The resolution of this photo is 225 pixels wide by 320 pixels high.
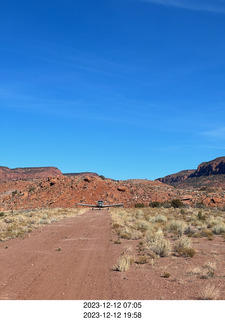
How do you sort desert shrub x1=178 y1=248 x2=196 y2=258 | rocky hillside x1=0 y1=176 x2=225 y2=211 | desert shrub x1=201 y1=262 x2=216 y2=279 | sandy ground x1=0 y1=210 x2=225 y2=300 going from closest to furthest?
sandy ground x1=0 y1=210 x2=225 y2=300 < desert shrub x1=201 y1=262 x2=216 y2=279 < desert shrub x1=178 y1=248 x2=196 y2=258 < rocky hillside x1=0 y1=176 x2=225 y2=211

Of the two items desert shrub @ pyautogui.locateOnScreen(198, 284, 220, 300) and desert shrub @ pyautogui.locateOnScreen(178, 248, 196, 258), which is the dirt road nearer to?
desert shrub @ pyautogui.locateOnScreen(198, 284, 220, 300)

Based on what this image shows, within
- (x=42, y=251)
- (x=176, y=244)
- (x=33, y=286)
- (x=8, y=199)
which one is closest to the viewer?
(x=33, y=286)

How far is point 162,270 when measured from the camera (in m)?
10.3

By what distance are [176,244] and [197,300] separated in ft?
28.3

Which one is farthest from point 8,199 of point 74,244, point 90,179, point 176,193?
point 74,244

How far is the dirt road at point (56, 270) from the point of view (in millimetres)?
7379

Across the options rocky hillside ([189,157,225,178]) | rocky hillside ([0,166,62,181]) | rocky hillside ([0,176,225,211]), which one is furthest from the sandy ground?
rocky hillside ([0,166,62,181])

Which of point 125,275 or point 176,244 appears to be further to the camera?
point 176,244

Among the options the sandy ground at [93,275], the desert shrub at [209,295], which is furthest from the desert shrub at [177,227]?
the desert shrub at [209,295]

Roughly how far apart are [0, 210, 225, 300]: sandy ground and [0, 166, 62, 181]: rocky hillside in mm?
167127

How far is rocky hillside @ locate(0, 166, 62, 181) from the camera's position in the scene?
17775 centimetres

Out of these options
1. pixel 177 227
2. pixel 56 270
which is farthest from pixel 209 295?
pixel 177 227

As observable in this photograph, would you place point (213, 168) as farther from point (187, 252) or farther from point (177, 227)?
point (187, 252)

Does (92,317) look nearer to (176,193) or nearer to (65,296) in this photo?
(65,296)
